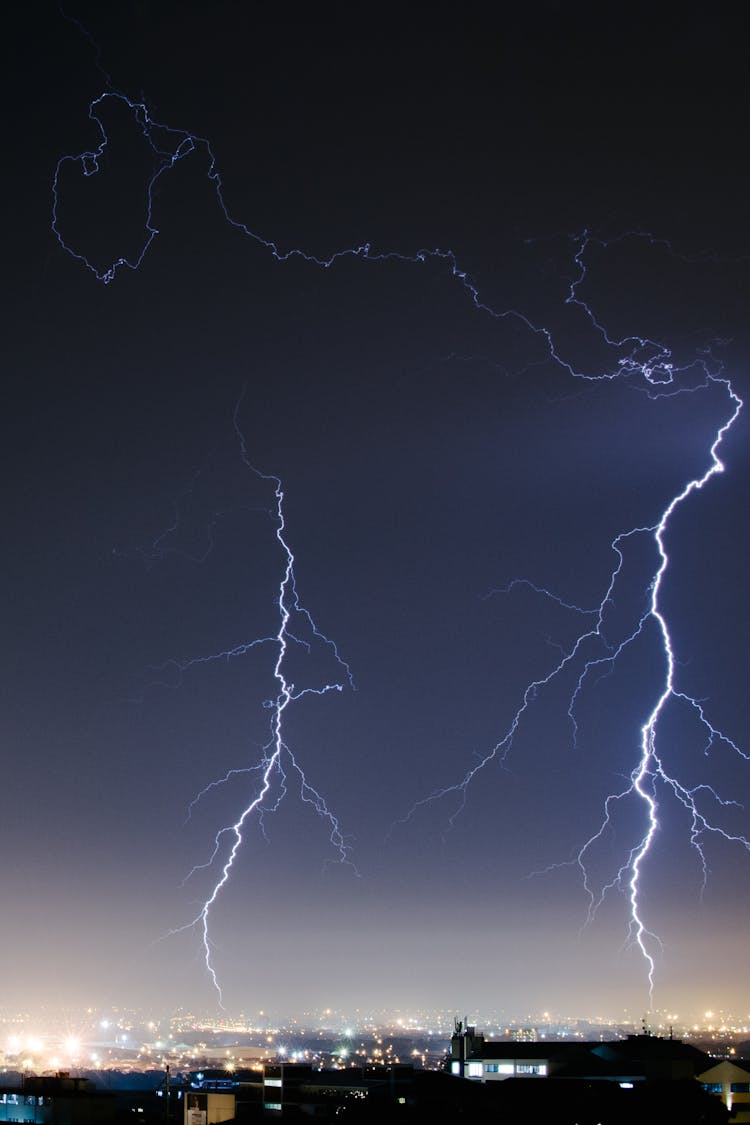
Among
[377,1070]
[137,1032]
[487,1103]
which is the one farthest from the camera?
[137,1032]

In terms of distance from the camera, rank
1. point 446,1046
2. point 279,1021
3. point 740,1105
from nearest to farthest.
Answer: point 740,1105
point 446,1046
point 279,1021

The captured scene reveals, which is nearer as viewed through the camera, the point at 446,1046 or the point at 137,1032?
the point at 446,1046

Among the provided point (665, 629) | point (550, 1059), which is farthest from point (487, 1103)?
point (665, 629)

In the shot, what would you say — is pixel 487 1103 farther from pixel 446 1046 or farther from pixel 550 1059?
pixel 446 1046

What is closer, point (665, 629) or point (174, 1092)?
point (665, 629)

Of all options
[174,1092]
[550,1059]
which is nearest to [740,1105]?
[550,1059]

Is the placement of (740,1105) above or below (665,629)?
below

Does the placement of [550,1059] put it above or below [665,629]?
below

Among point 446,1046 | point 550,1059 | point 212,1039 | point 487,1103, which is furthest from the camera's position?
point 212,1039

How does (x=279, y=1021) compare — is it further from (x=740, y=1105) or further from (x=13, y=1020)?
(x=740, y=1105)
